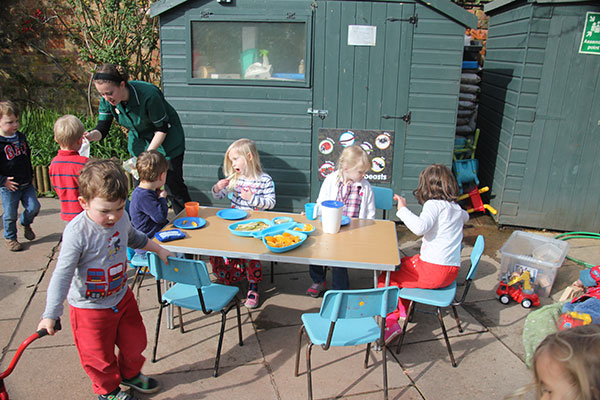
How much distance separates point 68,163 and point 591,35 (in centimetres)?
561

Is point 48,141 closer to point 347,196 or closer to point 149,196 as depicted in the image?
point 149,196

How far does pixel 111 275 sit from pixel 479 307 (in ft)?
10.2

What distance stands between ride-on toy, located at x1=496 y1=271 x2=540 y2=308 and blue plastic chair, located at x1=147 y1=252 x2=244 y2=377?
238 cm

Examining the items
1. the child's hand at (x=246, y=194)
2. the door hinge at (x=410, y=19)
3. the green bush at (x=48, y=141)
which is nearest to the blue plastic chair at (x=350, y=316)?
the child's hand at (x=246, y=194)

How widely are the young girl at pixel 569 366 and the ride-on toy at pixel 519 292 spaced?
2.84 metres

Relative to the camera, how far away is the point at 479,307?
166 inches

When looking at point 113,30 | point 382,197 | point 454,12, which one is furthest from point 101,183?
point 113,30

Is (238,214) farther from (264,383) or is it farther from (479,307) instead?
(479,307)

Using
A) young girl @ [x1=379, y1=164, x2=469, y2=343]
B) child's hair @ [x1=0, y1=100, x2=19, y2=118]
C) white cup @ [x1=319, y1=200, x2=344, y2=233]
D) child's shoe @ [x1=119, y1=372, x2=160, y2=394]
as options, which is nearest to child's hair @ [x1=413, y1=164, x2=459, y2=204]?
young girl @ [x1=379, y1=164, x2=469, y2=343]

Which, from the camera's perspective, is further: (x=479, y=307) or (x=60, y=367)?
(x=479, y=307)

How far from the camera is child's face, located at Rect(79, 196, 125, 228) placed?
251 cm

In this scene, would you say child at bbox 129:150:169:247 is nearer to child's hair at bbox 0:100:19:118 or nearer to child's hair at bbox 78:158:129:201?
child's hair at bbox 78:158:129:201

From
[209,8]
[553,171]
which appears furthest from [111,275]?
[553,171]

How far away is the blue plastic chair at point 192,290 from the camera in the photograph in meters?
2.98
